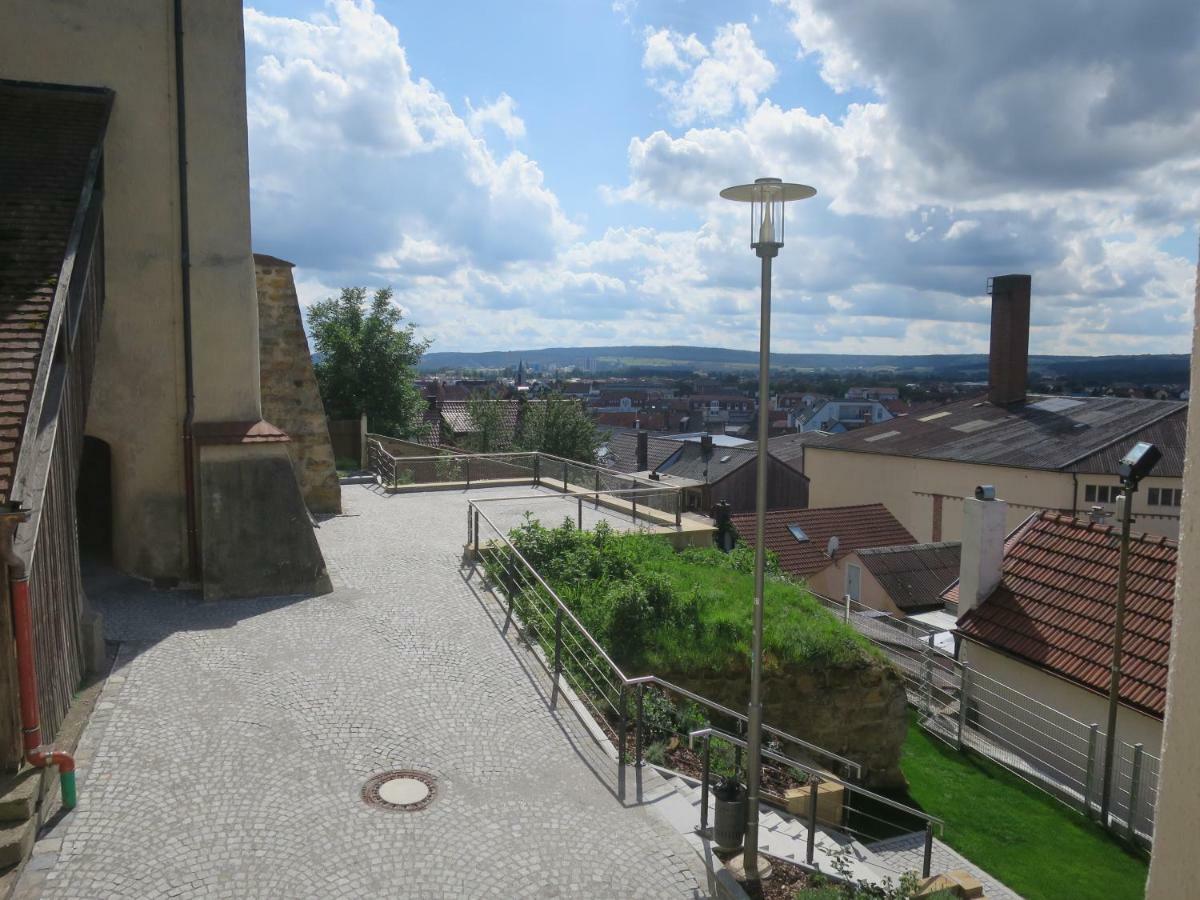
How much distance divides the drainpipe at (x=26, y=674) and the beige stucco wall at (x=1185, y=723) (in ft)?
21.6

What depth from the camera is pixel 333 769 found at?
763 centimetres

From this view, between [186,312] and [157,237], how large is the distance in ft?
3.45

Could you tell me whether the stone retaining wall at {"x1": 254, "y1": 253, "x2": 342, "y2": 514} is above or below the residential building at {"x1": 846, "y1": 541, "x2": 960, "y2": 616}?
above

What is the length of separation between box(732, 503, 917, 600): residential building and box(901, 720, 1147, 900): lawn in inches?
501

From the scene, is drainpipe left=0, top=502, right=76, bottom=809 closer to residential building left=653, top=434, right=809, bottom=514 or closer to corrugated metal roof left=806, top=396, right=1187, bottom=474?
corrugated metal roof left=806, top=396, right=1187, bottom=474

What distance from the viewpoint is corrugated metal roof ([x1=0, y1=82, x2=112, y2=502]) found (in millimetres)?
6988

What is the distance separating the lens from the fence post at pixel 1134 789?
1105cm

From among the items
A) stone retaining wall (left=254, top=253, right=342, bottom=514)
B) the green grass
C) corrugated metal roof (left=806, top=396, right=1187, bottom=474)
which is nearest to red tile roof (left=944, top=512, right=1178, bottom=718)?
the green grass

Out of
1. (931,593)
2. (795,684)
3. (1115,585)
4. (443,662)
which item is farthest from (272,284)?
(931,593)

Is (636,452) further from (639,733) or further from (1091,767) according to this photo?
(639,733)

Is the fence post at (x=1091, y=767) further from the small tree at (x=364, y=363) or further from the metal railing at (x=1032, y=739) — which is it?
the small tree at (x=364, y=363)

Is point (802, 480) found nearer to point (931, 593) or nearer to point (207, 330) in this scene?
point (931, 593)

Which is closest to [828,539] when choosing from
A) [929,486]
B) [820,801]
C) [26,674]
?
[929,486]

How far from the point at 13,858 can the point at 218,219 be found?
9067 mm
